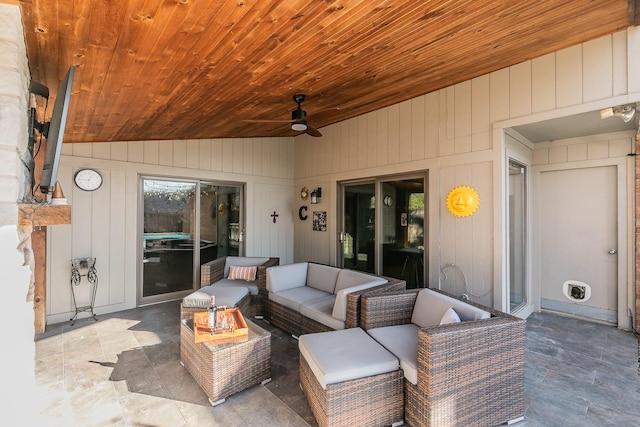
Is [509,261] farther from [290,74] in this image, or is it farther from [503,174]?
[290,74]

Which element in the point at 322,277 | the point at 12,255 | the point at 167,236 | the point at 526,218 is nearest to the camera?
the point at 12,255

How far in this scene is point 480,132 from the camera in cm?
388

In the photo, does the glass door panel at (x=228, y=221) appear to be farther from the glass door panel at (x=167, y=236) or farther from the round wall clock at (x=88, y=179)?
the round wall clock at (x=88, y=179)

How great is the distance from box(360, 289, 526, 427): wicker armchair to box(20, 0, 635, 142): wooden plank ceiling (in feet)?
7.53

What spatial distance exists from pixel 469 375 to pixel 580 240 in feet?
11.8

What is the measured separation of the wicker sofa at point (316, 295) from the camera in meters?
3.16

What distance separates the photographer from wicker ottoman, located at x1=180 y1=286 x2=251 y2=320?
366cm

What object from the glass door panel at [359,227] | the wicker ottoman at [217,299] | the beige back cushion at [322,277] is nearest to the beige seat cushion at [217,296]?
the wicker ottoman at [217,299]

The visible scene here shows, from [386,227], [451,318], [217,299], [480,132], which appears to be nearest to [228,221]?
[217,299]

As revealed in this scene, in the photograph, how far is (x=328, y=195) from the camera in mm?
6023

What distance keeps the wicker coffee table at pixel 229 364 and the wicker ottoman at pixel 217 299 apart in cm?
83

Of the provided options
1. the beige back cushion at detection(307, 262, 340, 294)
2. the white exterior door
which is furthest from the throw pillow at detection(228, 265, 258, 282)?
the white exterior door

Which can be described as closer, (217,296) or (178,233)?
(217,296)

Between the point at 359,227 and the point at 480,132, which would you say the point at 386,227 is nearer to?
the point at 359,227
